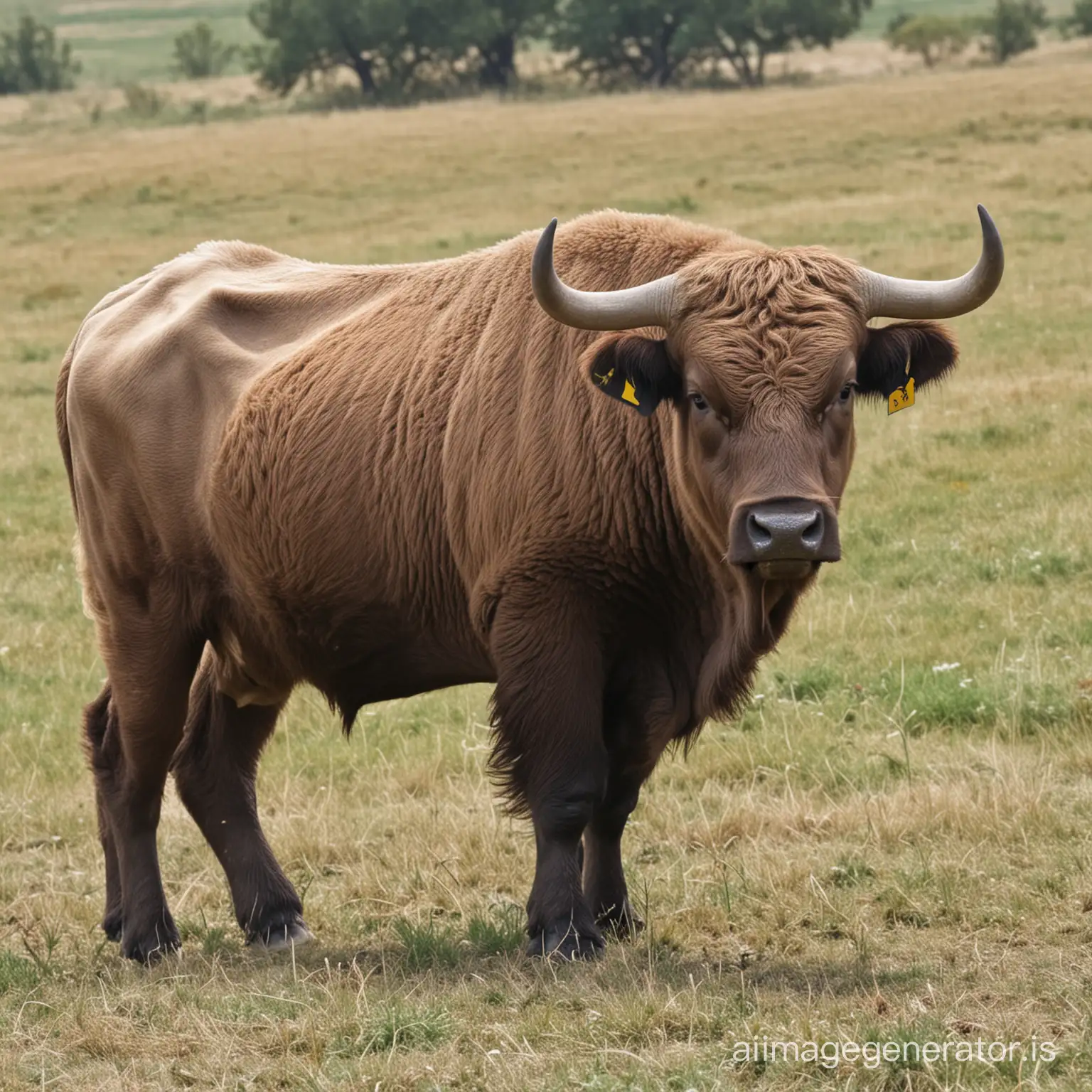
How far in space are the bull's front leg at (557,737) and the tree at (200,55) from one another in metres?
113

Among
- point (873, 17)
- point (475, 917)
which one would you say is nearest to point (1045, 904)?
point (475, 917)

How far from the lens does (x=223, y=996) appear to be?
5.30m

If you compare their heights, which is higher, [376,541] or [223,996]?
[376,541]

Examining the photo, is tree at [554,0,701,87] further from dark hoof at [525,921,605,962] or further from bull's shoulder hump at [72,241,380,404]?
dark hoof at [525,921,605,962]

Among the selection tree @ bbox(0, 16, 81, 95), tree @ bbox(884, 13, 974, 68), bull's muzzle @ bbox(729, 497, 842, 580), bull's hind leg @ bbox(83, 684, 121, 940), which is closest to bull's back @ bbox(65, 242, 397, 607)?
bull's hind leg @ bbox(83, 684, 121, 940)

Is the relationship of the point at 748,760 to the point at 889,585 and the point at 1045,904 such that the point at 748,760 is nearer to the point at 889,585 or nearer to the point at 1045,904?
the point at 1045,904

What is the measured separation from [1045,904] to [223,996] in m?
2.69

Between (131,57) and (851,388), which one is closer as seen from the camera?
(851,388)

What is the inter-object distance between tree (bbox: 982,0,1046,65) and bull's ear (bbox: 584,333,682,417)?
8175cm

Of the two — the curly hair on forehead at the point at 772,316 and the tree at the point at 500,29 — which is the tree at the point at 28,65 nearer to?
the tree at the point at 500,29

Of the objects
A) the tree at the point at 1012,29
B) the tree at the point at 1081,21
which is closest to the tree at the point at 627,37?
the tree at the point at 1012,29

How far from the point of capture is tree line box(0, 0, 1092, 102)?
82750mm

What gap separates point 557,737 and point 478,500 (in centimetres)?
90

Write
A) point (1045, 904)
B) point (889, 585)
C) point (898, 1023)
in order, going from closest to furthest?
point (898, 1023)
point (1045, 904)
point (889, 585)
